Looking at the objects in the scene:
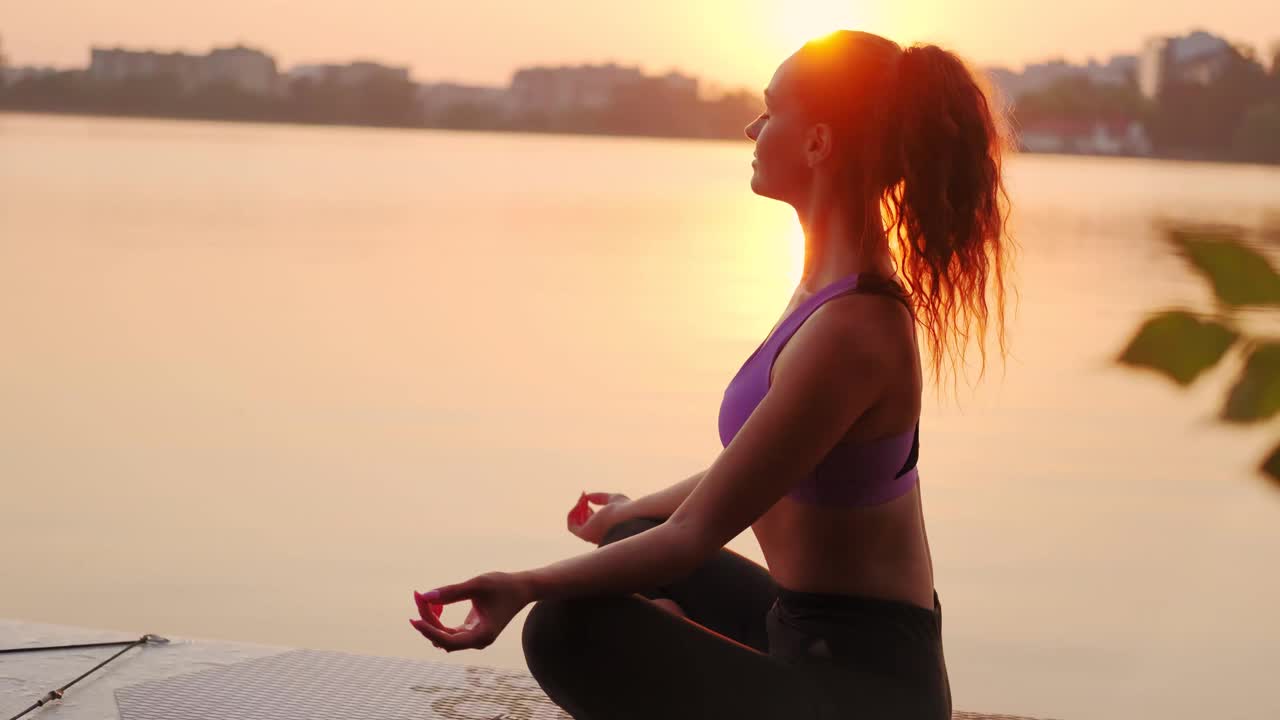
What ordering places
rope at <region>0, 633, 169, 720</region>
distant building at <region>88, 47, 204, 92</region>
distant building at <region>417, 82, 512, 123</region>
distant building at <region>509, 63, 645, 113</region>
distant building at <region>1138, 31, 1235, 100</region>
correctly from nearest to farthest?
distant building at <region>1138, 31, 1235, 100</region> → rope at <region>0, 633, 169, 720</region> → distant building at <region>509, 63, 645, 113</region> → distant building at <region>88, 47, 204, 92</region> → distant building at <region>417, 82, 512, 123</region>

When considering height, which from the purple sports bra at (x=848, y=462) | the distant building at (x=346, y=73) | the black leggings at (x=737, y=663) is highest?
the distant building at (x=346, y=73)

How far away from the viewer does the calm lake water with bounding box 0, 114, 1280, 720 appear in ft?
9.51

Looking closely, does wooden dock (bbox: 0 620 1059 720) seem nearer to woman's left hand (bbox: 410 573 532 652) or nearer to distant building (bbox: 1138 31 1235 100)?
woman's left hand (bbox: 410 573 532 652)

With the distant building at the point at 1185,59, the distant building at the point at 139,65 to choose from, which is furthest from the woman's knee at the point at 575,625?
the distant building at the point at 139,65

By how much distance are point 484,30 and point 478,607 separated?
22.5m

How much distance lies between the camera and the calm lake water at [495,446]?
2.90 metres

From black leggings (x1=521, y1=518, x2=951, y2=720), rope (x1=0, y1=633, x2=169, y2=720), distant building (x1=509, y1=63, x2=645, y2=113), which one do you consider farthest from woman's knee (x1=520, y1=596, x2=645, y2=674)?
distant building (x1=509, y1=63, x2=645, y2=113)

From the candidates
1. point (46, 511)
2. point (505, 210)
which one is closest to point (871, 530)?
point (46, 511)

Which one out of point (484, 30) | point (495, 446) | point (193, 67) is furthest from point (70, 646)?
point (484, 30)

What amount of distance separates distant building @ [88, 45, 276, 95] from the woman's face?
58.8 ft

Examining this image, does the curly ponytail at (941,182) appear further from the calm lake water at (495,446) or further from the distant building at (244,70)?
the distant building at (244,70)

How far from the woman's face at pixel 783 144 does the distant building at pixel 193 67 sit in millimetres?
17913

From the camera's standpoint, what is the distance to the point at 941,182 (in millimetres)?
1186

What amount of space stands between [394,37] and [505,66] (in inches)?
103
